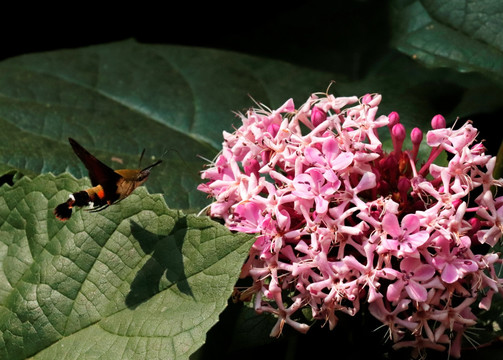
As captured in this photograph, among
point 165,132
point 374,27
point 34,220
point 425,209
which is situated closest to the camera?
point 425,209

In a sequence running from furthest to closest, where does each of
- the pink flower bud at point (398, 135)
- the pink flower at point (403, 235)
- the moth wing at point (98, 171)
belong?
Answer: 1. the pink flower bud at point (398, 135)
2. the moth wing at point (98, 171)
3. the pink flower at point (403, 235)

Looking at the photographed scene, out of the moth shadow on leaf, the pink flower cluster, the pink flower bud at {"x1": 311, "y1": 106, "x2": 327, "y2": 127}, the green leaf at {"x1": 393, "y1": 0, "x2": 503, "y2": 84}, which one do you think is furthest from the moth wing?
the green leaf at {"x1": 393, "y1": 0, "x2": 503, "y2": 84}

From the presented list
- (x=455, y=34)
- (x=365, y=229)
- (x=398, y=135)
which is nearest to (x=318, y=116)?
(x=398, y=135)

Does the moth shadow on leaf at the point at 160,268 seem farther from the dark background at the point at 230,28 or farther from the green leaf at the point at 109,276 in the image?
the dark background at the point at 230,28

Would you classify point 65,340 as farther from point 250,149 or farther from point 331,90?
point 331,90

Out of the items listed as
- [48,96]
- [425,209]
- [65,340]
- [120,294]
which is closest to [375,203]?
[425,209]

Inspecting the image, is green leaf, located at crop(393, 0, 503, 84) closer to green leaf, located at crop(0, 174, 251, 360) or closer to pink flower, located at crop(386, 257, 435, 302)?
pink flower, located at crop(386, 257, 435, 302)

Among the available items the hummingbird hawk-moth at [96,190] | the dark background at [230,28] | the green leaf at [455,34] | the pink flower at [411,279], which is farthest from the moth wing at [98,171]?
the dark background at [230,28]

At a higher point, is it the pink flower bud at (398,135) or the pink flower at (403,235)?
the pink flower bud at (398,135)
